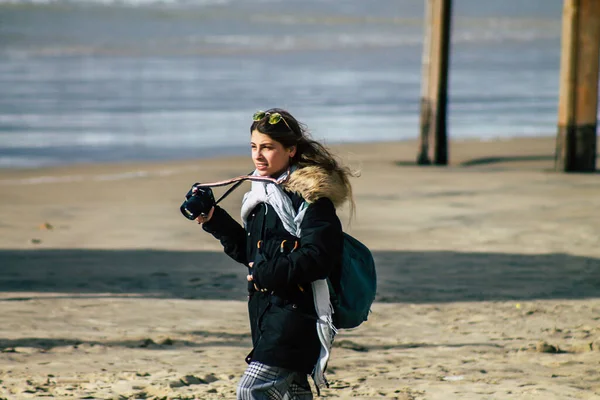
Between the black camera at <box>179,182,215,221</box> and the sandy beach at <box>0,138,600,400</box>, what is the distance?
5.16 feet

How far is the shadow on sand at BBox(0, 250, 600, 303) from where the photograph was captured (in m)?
7.69

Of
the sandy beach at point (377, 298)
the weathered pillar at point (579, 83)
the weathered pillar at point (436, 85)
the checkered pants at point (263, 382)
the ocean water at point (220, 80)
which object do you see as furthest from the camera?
the ocean water at point (220, 80)

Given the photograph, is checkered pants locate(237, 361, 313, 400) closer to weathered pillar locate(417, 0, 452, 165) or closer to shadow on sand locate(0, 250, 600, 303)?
shadow on sand locate(0, 250, 600, 303)

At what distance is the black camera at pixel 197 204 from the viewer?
3.95m

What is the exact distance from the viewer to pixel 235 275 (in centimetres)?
834

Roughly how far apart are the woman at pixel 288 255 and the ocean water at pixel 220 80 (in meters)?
7.87

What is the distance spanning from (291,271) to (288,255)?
2.6 inches

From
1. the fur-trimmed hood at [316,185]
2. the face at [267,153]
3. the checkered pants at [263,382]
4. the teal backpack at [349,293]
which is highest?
the face at [267,153]

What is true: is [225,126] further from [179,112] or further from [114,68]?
[114,68]

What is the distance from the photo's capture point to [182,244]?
9.66 m

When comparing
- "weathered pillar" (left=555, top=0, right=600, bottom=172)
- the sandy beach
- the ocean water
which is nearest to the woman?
the sandy beach

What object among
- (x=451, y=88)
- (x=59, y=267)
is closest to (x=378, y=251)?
(x=59, y=267)

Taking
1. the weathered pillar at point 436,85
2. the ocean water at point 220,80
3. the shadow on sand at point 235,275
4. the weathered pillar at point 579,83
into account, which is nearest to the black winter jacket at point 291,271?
the shadow on sand at point 235,275

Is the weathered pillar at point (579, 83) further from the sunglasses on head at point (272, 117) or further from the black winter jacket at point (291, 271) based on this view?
the black winter jacket at point (291, 271)
